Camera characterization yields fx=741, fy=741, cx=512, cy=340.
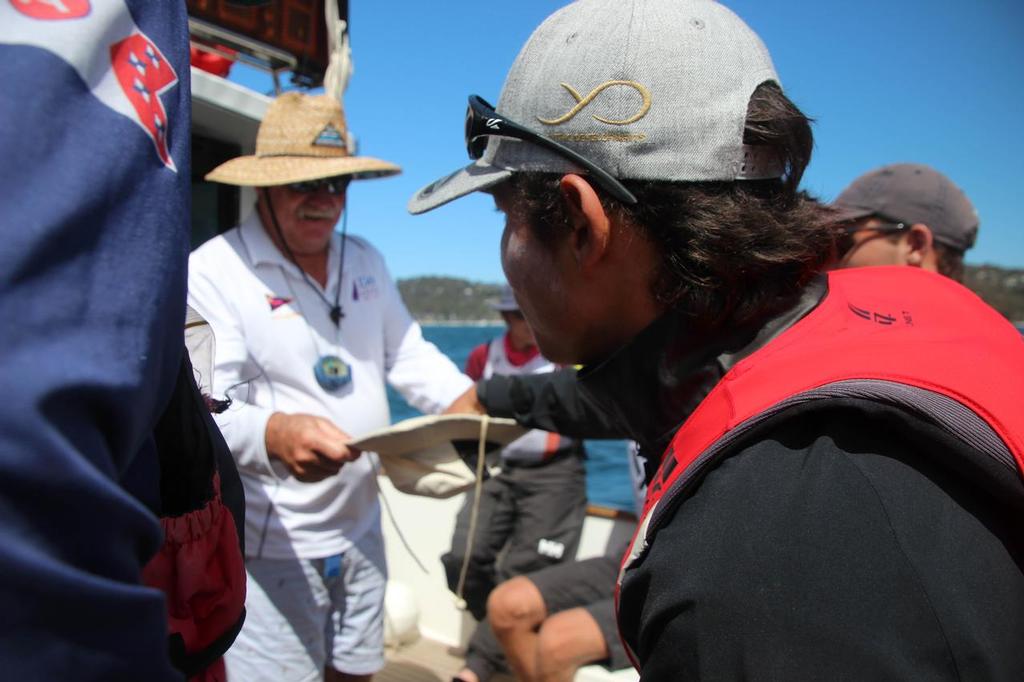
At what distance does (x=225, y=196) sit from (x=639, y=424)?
3062 mm

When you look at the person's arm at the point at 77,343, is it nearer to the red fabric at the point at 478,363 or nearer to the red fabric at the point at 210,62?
the red fabric at the point at 210,62

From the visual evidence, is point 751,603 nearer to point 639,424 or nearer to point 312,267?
point 639,424

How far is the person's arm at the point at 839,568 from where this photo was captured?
2.33ft

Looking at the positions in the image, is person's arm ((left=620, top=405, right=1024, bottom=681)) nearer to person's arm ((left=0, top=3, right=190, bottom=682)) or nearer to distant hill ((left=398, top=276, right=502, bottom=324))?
person's arm ((left=0, top=3, right=190, bottom=682))

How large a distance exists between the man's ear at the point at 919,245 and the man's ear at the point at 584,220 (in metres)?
2.21

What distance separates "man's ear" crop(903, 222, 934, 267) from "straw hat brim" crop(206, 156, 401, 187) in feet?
6.54

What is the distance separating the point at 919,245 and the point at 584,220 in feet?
7.41

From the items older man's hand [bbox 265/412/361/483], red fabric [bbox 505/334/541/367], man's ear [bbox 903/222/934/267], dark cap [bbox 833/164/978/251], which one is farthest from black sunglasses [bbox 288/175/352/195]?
red fabric [bbox 505/334/541/367]

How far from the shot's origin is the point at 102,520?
1.48ft

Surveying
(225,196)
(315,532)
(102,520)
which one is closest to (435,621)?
(315,532)

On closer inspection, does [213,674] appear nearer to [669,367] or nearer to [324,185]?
[669,367]

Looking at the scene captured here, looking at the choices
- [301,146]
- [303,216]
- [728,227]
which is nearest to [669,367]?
[728,227]

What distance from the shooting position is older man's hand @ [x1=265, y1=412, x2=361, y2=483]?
6.42 ft

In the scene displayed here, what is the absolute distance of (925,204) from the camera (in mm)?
2828
